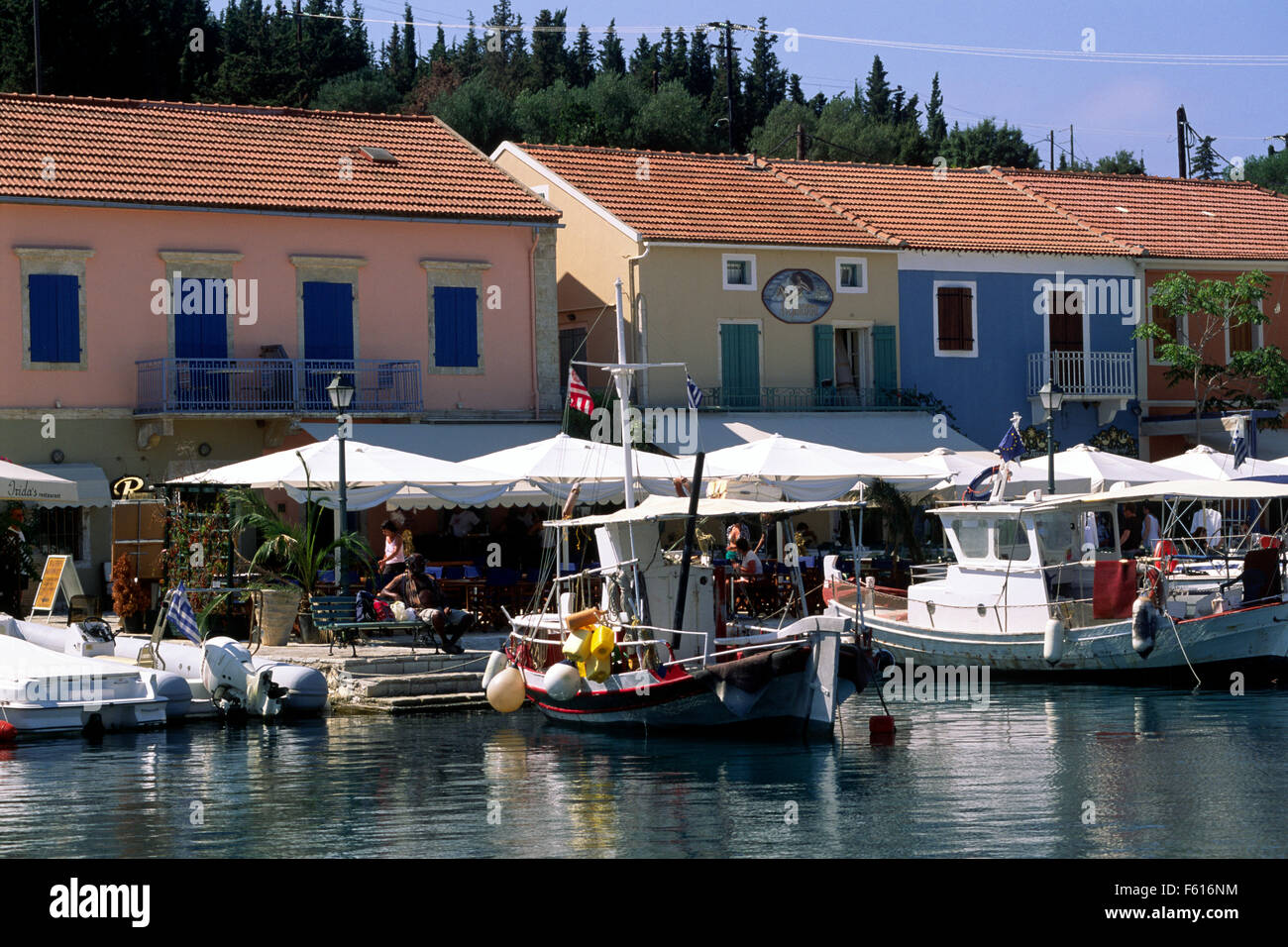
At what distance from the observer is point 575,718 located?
1927 cm

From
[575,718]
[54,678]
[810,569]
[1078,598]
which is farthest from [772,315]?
[54,678]

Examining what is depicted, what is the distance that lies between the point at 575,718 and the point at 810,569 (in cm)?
1068

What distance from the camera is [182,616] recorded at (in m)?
20.7

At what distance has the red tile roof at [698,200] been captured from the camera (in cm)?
3434

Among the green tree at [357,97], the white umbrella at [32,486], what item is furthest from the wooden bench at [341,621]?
the green tree at [357,97]

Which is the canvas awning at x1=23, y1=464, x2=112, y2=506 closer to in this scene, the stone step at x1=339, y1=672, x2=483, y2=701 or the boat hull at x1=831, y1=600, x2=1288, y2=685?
the stone step at x1=339, y1=672, x2=483, y2=701

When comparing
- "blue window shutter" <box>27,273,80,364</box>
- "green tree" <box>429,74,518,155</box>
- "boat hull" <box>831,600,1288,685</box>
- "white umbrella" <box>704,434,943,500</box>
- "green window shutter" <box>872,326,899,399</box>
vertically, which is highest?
"green tree" <box>429,74,518,155</box>

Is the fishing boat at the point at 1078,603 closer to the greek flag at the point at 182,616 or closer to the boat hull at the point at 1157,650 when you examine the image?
the boat hull at the point at 1157,650

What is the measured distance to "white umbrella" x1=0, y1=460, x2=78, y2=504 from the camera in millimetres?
22797

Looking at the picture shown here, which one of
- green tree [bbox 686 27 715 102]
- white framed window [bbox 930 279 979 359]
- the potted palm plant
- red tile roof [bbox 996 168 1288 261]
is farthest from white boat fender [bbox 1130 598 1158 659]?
green tree [bbox 686 27 715 102]

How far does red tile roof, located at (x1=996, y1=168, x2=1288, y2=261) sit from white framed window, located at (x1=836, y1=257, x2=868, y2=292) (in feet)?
22.7

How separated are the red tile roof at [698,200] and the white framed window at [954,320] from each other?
186 centimetres

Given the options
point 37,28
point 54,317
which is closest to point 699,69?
point 37,28
